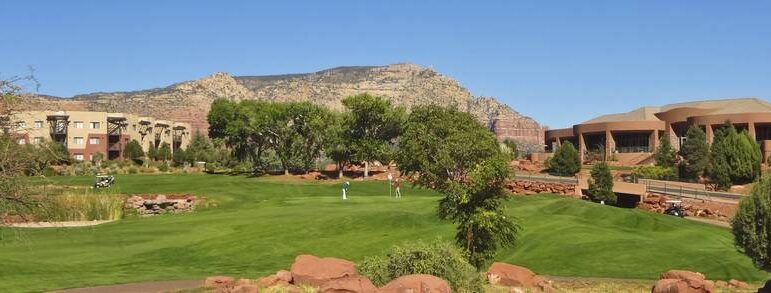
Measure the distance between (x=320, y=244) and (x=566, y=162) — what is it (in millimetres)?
69547

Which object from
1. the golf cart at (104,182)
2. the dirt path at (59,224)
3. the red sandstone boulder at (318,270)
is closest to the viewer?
the red sandstone boulder at (318,270)

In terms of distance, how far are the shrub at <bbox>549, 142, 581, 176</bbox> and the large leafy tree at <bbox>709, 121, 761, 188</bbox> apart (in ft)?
66.5

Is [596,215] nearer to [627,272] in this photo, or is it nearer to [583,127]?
[627,272]

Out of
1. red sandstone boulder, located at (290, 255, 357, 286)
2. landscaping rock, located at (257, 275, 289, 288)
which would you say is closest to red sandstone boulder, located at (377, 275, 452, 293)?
red sandstone boulder, located at (290, 255, 357, 286)

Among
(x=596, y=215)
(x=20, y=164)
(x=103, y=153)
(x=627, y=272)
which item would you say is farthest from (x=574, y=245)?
(x=103, y=153)

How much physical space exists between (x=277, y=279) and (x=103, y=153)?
11887cm

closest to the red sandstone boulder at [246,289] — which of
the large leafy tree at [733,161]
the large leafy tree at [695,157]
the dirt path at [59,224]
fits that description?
the dirt path at [59,224]

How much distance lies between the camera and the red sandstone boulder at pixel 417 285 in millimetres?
13125

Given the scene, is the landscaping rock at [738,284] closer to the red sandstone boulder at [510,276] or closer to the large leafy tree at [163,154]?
the red sandstone boulder at [510,276]

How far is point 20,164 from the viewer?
1702 centimetres

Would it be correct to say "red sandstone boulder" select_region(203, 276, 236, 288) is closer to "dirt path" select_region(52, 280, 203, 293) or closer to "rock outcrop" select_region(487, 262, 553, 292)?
"dirt path" select_region(52, 280, 203, 293)

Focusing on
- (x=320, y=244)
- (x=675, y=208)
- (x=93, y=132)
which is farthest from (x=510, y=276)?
(x=93, y=132)

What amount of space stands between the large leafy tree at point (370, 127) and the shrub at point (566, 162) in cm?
2593

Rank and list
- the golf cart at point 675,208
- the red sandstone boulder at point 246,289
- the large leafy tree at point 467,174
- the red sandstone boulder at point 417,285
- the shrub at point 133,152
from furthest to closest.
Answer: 1. the shrub at point 133,152
2. the golf cart at point 675,208
3. the large leafy tree at point 467,174
4. the red sandstone boulder at point 246,289
5. the red sandstone boulder at point 417,285
